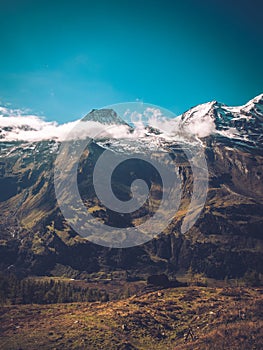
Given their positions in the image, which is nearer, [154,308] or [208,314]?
[208,314]

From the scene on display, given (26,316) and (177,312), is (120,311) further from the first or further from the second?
(26,316)

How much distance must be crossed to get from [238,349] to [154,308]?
55.7 m

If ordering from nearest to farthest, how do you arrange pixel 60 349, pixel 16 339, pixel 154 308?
1. pixel 60 349
2. pixel 16 339
3. pixel 154 308

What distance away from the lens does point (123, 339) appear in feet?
444

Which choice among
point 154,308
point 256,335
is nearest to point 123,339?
point 154,308

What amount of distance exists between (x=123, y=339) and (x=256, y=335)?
174ft

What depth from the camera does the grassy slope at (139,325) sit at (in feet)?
425

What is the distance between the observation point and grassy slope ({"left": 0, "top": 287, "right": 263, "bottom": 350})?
129625 millimetres

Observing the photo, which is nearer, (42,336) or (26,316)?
(42,336)

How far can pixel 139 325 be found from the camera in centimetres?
14862

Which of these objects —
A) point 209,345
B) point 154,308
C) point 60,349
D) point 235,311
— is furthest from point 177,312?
point 60,349

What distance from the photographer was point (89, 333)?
136 meters

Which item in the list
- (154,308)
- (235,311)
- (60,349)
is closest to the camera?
(60,349)

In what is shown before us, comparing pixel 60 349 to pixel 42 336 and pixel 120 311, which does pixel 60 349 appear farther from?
pixel 120 311
